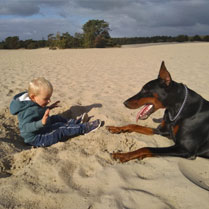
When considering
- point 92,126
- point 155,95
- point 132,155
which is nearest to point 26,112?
point 92,126

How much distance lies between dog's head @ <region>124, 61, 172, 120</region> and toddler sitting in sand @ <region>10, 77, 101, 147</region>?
2.58 ft

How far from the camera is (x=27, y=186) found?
217 cm

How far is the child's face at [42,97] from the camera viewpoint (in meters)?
3.23

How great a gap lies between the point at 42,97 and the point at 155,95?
165 cm

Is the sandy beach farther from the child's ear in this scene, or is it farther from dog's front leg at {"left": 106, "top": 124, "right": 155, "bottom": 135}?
the child's ear

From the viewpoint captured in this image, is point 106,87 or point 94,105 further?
point 106,87

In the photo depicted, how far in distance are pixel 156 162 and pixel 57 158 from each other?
1.20m

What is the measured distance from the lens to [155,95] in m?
3.12

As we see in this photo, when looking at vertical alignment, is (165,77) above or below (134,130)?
above

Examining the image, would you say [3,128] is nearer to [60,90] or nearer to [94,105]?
[94,105]

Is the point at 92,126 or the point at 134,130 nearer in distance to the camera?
the point at 134,130

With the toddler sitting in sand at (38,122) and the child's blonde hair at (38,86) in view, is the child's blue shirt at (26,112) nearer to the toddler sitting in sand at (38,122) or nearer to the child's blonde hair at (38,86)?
the toddler sitting in sand at (38,122)

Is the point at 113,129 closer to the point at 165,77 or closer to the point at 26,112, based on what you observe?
the point at 165,77

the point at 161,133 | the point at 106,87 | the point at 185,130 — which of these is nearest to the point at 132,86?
the point at 106,87
